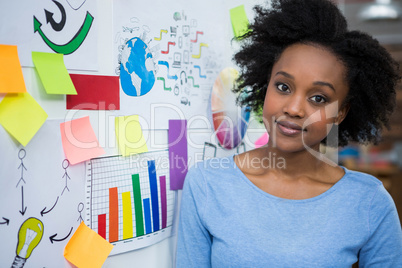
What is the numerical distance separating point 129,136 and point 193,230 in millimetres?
264

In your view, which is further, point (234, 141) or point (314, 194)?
point (234, 141)

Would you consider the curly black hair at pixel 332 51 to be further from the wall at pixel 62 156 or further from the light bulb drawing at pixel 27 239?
A: the light bulb drawing at pixel 27 239

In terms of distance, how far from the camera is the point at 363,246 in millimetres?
917

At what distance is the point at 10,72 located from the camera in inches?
25.1

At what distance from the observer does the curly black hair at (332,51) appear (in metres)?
0.92

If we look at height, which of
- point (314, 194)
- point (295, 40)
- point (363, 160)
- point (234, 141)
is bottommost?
point (363, 160)

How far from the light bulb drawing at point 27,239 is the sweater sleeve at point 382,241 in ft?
2.33

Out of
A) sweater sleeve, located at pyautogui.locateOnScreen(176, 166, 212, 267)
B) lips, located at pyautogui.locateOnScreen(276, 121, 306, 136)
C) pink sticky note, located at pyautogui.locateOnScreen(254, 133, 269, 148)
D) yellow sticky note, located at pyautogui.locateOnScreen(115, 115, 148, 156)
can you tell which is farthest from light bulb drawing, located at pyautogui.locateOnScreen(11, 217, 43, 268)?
pink sticky note, located at pyautogui.locateOnScreen(254, 133, 269, 148)

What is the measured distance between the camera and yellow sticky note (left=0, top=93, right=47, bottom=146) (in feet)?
2.09

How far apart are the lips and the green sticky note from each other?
34 centimetres

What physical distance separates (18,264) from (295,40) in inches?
29.5

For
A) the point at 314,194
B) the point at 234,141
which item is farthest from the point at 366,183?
the point at 234,141

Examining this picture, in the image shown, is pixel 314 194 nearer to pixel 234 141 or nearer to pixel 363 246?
pixel 363 246

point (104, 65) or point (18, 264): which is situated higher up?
point (104, 65)
